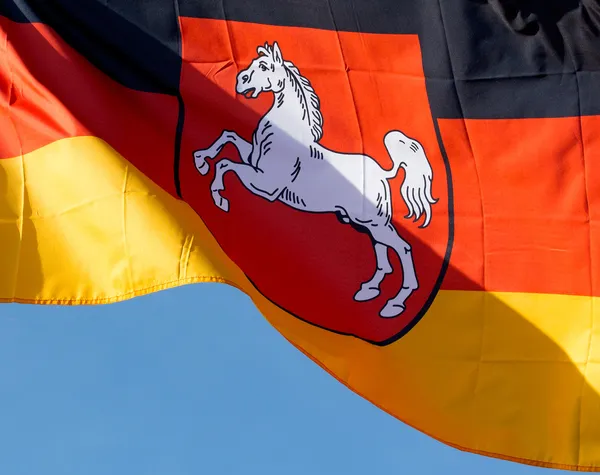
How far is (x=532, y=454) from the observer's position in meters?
8.03

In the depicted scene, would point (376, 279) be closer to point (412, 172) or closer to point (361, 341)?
point (361, 341)

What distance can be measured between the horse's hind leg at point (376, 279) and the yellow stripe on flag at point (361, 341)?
272 mm

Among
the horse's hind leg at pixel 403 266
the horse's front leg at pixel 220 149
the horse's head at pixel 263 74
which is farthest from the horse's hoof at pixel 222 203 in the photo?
the horse's hind leg at pixel 403 266

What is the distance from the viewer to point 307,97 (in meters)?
8.29

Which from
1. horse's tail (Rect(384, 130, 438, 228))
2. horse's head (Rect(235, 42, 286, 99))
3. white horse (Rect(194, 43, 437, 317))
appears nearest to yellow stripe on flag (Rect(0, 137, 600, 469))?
white horse (Rect(194, 43, 437, 317))

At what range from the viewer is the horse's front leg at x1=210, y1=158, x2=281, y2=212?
7.91m

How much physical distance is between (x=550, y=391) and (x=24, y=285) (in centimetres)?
306

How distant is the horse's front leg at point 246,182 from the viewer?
791 centimetres

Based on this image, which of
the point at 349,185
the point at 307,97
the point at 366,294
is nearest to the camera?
the point at 366,294

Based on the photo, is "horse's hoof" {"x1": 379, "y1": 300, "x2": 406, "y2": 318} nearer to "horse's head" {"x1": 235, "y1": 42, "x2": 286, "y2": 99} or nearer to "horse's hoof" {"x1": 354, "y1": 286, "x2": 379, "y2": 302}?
"horse's hoof" {"x1": 354, "y1": 286, "x2": 379, "y2": 302}

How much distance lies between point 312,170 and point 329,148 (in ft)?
0.63

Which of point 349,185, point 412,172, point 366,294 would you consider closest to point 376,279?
point 366,294

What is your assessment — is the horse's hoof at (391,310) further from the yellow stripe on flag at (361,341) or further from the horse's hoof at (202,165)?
the horse's hoof at (202,165)

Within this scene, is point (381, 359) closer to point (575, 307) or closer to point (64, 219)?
point (575, 307)
